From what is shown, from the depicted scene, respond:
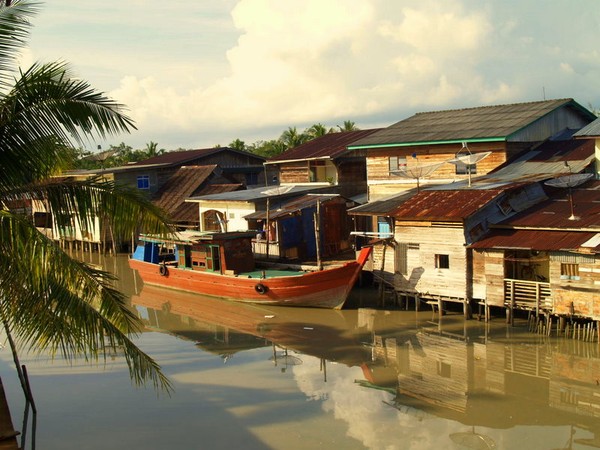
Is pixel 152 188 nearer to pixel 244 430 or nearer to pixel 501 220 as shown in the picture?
pixel 501 220

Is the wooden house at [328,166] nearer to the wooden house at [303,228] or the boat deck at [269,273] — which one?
the wooden house at [303,228]

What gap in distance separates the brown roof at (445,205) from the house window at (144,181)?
22154 mm

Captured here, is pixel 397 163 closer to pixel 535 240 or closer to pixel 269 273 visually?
pixel 269 273

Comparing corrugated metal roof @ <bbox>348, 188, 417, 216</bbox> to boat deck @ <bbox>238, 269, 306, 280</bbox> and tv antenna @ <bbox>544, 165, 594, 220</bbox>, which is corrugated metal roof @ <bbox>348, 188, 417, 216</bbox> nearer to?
boat deck @ <bbox>238, 269, 306, 280</bbox>

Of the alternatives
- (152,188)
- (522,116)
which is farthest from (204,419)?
(152,188)

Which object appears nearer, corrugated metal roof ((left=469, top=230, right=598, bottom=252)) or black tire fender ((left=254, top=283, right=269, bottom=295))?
corrugated metal roof ((left=469, top=230, right=598, bottom=252))

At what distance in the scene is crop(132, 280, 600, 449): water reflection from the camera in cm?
1360

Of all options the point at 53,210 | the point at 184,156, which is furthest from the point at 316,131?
the point at 53,210

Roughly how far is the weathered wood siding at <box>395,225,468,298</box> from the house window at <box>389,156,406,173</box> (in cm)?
752

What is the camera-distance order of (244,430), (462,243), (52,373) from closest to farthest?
(244,430) → (52,373) → (462,243)

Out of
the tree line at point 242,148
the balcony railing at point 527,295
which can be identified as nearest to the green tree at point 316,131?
the tree line at point 242,148

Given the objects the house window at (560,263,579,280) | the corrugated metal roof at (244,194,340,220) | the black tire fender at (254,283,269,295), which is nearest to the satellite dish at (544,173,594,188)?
the house window at (560,263,579,280)

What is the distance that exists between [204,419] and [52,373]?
5.94m

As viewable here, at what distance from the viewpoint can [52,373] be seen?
59.1 feet
